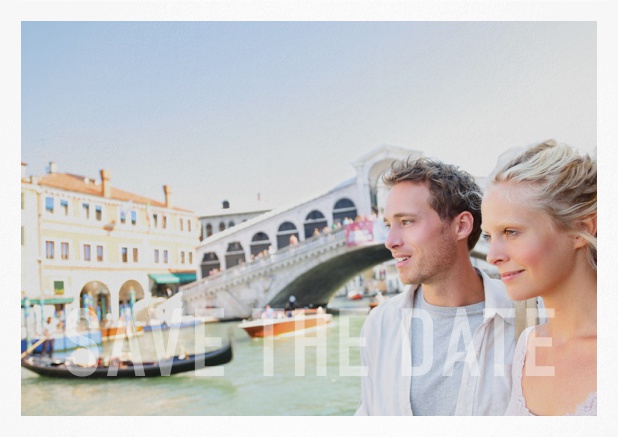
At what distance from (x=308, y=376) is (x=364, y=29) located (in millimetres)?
1990

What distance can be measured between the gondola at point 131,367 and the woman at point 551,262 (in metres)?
2.44

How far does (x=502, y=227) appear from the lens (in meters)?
1.81

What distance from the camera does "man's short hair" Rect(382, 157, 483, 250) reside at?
1914 millimetres

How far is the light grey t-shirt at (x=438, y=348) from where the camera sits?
180cm

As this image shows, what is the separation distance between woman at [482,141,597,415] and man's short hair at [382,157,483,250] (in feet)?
0.38

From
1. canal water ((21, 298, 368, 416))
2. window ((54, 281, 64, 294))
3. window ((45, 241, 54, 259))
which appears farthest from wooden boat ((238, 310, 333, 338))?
window ((45, 241, 54, 259))

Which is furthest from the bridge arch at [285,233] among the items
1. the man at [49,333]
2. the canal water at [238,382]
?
the man at [49,333]

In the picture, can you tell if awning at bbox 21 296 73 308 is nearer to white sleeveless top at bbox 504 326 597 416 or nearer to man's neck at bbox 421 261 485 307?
man's neck at bbox 421 261 485 307

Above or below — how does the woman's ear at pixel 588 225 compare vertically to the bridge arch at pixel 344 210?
below

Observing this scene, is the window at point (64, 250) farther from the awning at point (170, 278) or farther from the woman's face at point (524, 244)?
the woman's face at point (524, 244)

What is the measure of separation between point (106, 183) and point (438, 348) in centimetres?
216

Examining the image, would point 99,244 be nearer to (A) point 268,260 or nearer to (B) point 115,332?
(B) point 115,332

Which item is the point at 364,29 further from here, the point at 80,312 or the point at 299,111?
the point at 80,312
